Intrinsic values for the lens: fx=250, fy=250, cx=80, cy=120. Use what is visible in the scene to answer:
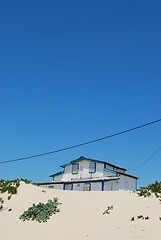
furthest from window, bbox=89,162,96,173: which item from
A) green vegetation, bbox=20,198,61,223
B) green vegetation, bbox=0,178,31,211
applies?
green vegetation, bbox=20,198,61,223

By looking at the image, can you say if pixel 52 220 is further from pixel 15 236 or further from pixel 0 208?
pixel 0 208

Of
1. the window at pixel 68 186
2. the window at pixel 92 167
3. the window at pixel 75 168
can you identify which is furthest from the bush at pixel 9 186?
the window at pixel 75 168

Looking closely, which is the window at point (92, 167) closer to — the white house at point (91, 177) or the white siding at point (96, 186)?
the white house at point (91, 177)

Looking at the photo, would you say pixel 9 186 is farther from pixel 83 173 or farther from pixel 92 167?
pixel 83 173

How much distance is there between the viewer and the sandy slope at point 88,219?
11.6 meters

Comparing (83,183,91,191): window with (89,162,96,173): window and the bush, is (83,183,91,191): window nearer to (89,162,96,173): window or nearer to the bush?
(89,162,96,173): window

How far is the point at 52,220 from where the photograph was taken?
46.7 ft

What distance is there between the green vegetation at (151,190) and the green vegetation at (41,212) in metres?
5.74

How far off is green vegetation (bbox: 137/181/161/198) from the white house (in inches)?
896

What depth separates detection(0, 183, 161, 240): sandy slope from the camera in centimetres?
1158

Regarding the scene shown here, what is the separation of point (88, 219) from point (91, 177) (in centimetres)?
3040

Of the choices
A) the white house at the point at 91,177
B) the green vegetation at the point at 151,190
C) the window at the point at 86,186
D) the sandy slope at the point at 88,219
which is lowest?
the sandy slope at the point at 88,219

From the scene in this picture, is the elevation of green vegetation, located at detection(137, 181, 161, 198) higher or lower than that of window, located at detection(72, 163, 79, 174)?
lower

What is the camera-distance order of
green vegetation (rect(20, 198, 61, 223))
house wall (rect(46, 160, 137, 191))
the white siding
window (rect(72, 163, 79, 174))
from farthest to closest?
window (rect(72, 163, 79, 174)) → the white siding → house wall (rect(46, 160, 137, 191)) → green vegetation (rect(20, 198, 61, 223))
